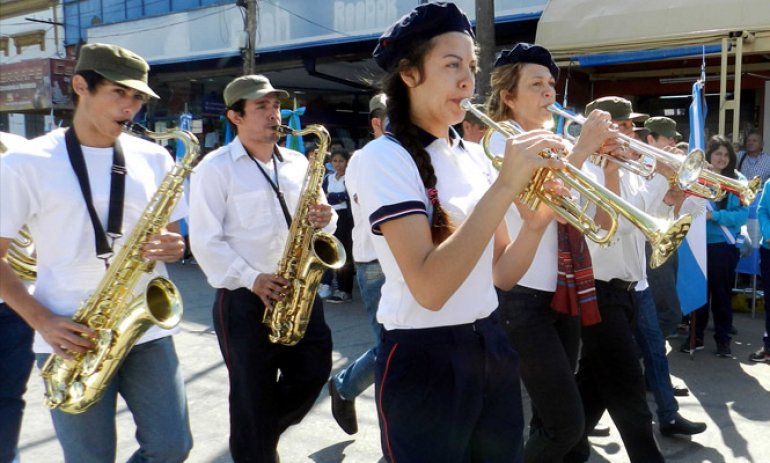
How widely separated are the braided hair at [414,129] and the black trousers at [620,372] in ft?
5.36

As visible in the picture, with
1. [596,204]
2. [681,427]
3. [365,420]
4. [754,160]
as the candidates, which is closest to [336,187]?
[365,420]

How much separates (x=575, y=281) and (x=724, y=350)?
12.4 feet

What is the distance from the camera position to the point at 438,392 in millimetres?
1925

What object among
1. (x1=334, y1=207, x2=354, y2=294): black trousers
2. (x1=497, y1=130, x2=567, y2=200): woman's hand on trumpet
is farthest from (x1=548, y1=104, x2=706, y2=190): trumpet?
(x1=334, y1=207, x2=354, y2=294): black trousers

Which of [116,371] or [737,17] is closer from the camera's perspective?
[116,371]

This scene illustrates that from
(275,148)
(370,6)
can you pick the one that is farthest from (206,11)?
(275,148)

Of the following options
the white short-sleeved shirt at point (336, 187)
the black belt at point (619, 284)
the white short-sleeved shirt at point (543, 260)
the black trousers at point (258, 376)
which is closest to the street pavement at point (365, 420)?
the white short-sleeved shirt at point (543, 260)

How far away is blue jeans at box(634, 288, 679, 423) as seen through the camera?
431cm

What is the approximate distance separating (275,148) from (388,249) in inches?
81.1

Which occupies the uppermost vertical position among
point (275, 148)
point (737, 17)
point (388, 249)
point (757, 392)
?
point (737, 17)

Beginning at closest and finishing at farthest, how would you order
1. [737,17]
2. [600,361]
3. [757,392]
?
1. [600,361]
2. [757,392]
3. [737,17]

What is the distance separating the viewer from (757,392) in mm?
5133

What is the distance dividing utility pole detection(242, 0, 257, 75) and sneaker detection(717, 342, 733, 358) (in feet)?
36.8

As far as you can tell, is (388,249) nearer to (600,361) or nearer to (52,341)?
(52,341)
